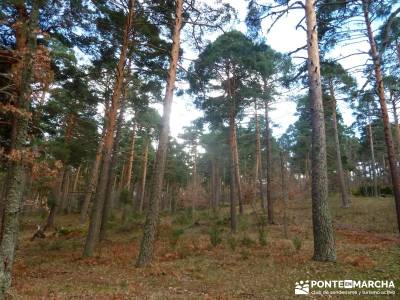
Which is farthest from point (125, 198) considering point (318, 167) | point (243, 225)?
point (318, 167)

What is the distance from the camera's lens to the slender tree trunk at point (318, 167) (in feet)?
26.6

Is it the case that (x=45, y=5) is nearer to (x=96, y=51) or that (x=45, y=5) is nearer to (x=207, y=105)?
(x=96, y=51)

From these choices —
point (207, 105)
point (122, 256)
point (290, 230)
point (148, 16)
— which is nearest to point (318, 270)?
point (122, 256)

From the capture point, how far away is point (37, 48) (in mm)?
7336

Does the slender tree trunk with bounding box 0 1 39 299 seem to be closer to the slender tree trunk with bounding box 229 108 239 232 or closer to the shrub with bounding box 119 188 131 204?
the slender tree trunk with bounding box 229 108 239 232

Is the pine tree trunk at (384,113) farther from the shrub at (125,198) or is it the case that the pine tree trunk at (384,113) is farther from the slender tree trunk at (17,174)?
the shrub at (125,198)

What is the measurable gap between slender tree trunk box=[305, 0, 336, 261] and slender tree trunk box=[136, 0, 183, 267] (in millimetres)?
4642

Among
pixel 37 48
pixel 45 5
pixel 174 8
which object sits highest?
pixel 174 8

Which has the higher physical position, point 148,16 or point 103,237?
point 148,16

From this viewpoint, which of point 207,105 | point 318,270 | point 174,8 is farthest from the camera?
point 207,105

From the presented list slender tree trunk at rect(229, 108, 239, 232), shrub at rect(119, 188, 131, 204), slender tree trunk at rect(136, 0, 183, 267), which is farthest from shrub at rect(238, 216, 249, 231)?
shrub at rect(119, 188, 131, 204)

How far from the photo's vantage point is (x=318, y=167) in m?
8.60

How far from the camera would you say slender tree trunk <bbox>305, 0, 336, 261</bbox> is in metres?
8.12

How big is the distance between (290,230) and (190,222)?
7054mm
